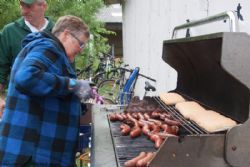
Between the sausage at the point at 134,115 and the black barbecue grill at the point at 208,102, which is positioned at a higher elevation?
the black barbecue grill at the point at 208,102

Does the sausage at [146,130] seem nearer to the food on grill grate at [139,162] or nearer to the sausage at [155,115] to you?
the sausage at [155,115]

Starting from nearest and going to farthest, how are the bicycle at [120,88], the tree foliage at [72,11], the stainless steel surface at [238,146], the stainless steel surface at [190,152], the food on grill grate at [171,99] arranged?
the stainless steel surface at [190,152] < the stainless steel surface at [238,146] < the food on grill grate at [171,99] < the bicycle at [120,88] < the tree foliage at [72,11]

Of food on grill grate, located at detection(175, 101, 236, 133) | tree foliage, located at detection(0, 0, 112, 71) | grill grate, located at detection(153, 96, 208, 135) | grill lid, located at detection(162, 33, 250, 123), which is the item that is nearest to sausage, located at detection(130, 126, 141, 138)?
grill grate, located at detection(153, 96, 208, 135)

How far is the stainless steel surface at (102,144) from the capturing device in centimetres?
285

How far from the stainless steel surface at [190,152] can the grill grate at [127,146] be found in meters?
0.45

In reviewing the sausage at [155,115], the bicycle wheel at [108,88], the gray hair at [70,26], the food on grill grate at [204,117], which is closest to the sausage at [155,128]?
the food on grill grate at [204,117]

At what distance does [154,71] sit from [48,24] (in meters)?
4.52

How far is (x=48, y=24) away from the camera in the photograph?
4.64 m

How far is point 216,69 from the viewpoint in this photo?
3709mm

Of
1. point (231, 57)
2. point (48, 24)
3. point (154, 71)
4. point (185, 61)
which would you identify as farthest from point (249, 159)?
point (154, 71)

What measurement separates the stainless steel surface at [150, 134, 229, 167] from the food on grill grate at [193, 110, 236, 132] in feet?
1.47

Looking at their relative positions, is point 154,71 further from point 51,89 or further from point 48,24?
point 51,89

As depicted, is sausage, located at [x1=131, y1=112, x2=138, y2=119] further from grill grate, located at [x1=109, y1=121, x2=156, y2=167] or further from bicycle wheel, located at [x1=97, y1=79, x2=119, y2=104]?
bicycle wheel, located at [x1=97, y1=79, x2=119, y2=104]

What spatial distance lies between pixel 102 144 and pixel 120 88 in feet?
25.2
